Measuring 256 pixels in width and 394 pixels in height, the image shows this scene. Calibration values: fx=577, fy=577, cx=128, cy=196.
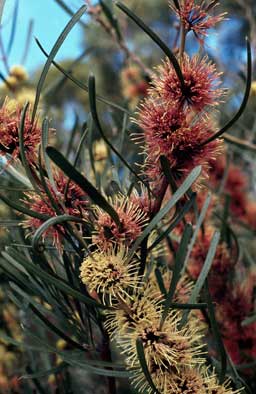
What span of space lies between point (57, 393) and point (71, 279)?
0.38 ft

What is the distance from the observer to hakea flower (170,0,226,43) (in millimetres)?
352

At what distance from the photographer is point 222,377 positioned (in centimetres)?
36

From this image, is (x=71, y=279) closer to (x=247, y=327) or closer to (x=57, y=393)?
(x=57, y=393)

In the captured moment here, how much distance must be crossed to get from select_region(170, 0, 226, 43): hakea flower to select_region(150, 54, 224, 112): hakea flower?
2 cm

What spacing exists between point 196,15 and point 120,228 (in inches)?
5.5

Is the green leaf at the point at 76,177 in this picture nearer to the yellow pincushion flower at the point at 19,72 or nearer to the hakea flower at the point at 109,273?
the hakea flower at the point at 109,273

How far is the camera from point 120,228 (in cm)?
35

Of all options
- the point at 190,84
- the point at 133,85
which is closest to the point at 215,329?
the point at 190,84

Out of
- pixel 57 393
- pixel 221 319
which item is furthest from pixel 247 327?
pixel 57 393

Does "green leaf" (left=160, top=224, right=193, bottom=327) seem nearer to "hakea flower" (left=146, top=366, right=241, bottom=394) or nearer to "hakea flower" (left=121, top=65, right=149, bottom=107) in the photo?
"hakea flower" (left=146, top=366, right=241, bottom=394)

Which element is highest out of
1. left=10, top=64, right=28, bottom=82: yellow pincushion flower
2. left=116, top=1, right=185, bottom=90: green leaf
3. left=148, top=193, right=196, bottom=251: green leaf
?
left=10, top=64, right=28, bottom=82: yellow pincushion flower

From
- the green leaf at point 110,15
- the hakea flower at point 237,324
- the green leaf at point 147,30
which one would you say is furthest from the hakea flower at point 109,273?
the green leaf at point 110,15

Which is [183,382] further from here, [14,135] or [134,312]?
[14,135]

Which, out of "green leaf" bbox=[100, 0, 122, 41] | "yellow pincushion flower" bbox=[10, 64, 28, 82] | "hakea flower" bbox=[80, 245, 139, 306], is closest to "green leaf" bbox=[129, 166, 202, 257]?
"hakea flower" bbox=[80, 245, 139, 306]
